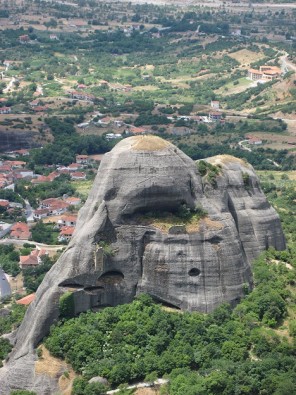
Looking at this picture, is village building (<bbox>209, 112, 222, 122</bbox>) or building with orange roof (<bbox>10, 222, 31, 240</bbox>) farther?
village building (<bbox>209, 112, 222, 122</bbox>)

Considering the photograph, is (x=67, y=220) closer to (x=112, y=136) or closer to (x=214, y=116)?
(x=112, y=136)

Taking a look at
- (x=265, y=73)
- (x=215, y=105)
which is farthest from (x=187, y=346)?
(x=265, y=73)

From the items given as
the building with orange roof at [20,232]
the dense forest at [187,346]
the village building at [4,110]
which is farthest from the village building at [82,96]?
the dense forest at [187,346]

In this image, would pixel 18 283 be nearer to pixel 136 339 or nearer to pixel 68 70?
pixel 136 339

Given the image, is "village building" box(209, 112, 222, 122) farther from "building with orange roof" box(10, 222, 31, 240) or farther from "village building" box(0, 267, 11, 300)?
"village building" box(0, 267, 11, 300)

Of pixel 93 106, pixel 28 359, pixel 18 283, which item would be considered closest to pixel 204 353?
pixel 28 359

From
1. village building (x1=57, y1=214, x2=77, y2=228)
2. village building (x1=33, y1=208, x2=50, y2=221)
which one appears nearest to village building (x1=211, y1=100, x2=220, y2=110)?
village building (x1=33, y1=208, x2=50, y2=221)

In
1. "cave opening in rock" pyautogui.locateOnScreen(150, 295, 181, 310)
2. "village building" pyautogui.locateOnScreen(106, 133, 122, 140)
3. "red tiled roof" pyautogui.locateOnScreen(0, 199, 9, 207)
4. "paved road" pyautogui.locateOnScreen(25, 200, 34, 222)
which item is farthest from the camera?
"village building" pyautogui.locateOnScreen(106, 133, 122, 140)

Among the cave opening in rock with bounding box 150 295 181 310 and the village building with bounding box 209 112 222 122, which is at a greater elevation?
the cave opening in rock with bounding box 150 295 181 310
